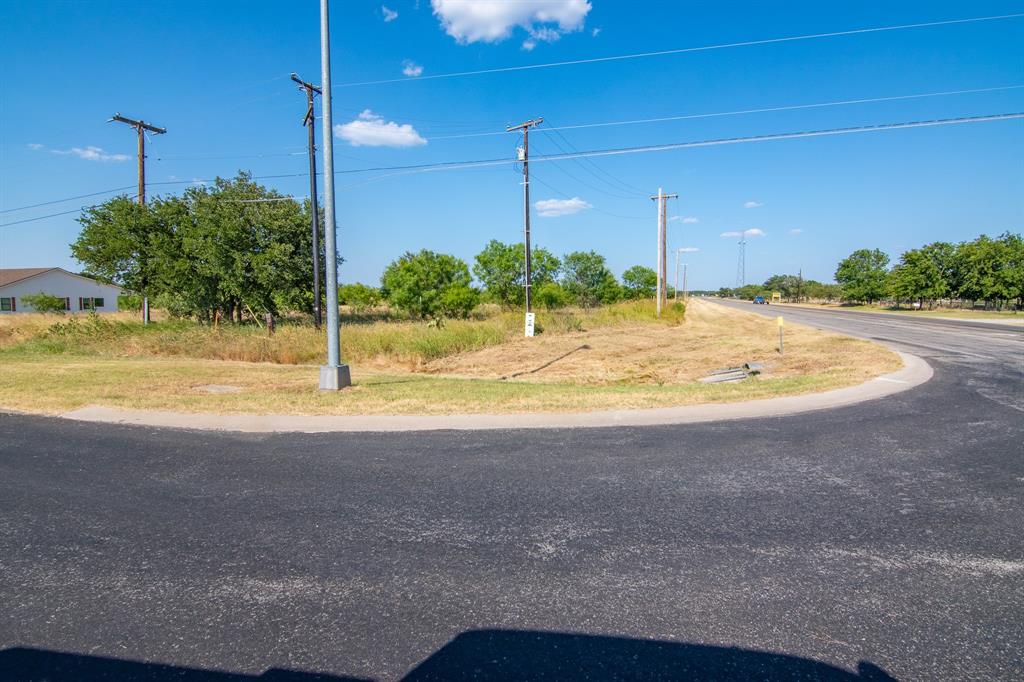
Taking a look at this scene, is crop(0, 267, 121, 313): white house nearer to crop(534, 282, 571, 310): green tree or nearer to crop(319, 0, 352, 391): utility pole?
crop(534, 282, 571, 310): green tree

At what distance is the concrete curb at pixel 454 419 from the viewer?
290 inches

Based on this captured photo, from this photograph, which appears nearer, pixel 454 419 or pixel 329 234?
pixel 454 419

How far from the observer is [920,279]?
60438 mm

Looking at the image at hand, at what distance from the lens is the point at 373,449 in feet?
20.6

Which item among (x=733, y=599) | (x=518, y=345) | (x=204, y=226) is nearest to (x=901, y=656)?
(x=733, y=599)

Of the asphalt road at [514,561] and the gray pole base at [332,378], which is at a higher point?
the gray pole base at [332,378]

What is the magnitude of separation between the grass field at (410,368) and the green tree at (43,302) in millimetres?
40574

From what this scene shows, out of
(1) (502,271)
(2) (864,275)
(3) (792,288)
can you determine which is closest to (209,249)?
(1) (502,271)

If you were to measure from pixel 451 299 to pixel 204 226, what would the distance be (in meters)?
26.3

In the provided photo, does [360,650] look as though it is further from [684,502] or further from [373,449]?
[373,449]

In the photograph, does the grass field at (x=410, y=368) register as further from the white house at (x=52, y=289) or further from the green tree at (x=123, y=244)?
the white house at (x=52, y=289)

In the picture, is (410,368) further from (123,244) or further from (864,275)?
(864,275)

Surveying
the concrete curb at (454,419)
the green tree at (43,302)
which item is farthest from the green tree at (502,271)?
the concrete curb at (454,419)

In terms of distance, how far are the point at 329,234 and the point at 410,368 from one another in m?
7.30
